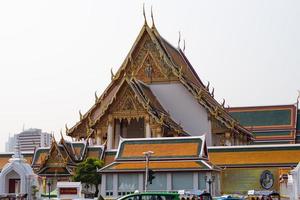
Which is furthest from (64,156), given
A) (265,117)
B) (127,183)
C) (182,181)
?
(265,117)

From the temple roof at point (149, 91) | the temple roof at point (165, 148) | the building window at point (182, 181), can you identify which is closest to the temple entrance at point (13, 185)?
the temple roof at point (165, 148)

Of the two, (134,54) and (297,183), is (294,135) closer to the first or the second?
(134,54)

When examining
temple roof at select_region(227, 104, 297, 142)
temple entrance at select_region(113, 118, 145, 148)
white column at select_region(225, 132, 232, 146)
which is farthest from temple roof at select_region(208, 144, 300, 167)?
temple roof at select_region(227, 104, 297, 142)

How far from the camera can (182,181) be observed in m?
25.5

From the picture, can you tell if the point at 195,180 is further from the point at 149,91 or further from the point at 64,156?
the point at 149,91

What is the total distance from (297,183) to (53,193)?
10.8 m

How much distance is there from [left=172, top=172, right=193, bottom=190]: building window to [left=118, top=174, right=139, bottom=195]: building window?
5.45 feet

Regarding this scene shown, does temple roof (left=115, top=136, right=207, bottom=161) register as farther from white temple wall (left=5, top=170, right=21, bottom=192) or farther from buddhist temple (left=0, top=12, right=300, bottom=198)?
white temple wall (left=5, top=170, right=21, bottom=192)

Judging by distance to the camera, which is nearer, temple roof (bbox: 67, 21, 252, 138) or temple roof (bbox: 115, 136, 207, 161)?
temple roof (bbox: 115, 136, 207, 161)

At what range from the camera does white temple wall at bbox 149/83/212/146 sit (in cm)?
3388

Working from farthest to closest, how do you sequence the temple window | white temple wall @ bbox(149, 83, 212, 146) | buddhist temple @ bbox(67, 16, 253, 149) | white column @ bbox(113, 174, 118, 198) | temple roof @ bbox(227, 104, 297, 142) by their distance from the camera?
temple roof @ bbox(227, 104, 297, 142) → the temple window → white temple wall @ bbox(149, 83, 212, 146) → buddhist temple @ bbox(67, 16, 253, 149) → white column @ bbox(113, 174, 118, 198)

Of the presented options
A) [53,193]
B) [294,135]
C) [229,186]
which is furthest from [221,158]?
[294,135]

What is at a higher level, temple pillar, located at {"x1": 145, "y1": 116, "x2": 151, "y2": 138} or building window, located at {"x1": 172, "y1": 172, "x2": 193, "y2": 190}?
temple pillar, located at {"x1": 145, "y1": 116, "x2": 151, "y2": 138}

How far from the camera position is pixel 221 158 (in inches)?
1139
